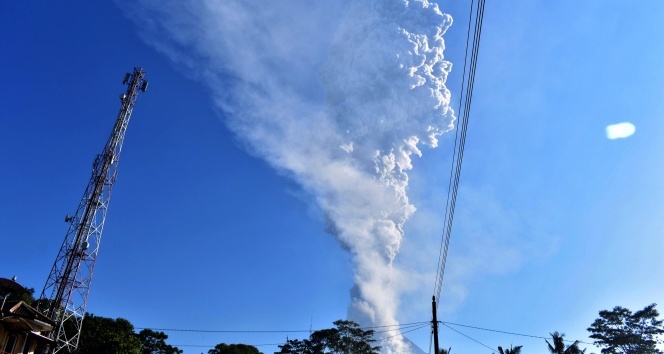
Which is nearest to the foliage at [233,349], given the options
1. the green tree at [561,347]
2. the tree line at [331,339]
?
the tree line at [331,339]

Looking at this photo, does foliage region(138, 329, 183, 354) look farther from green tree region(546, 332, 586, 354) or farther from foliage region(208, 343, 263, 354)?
green tree region(546, 332, 586, 354)

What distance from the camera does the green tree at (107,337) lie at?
183ft

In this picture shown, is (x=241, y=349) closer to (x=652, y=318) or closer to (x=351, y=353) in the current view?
(x=351, y=353)

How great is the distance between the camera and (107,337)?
5688cm

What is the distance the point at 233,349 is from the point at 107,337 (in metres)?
33.9

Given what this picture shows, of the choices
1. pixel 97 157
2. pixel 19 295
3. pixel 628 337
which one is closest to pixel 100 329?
pixel 19 295

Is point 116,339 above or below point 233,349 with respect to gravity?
below

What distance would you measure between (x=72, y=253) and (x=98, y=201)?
24.0ft

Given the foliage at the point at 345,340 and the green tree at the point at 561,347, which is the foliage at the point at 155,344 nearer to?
the foliage at the point at 345,340

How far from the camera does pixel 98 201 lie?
63.5 m

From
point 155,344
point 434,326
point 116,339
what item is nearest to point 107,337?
point 116,339

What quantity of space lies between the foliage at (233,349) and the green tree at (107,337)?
19.5m

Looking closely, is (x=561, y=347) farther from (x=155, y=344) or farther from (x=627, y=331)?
(x=155, y=344)

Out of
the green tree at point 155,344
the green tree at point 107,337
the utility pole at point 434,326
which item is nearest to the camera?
the utility pole at point 434,326
